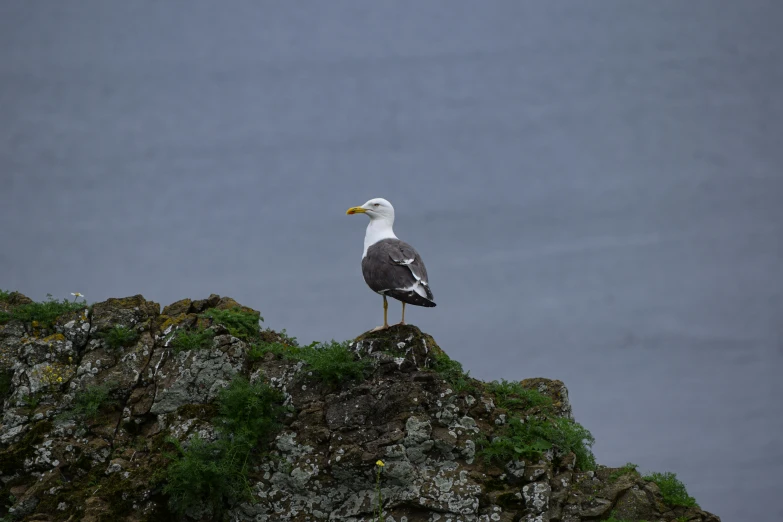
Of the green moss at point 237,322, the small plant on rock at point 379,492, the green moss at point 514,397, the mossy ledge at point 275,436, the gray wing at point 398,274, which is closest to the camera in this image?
the small plant on rock at point 379,492

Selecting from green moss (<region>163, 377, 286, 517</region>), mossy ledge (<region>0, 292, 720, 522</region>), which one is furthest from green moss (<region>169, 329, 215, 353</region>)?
green moss (<region>163, 377, 286, 517</region>)

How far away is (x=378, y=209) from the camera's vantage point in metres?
18.7

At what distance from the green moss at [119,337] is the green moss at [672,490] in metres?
12.4

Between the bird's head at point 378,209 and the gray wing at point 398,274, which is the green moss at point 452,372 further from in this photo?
the bird's head at point 378,209

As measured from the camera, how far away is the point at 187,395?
17625 mm

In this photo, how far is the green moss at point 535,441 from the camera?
A: 51.9ft

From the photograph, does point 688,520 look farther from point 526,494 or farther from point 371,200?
point 371,200

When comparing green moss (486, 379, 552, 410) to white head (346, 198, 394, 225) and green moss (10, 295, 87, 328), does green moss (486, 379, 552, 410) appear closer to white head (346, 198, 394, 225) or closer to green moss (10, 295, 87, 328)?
white head (346, 198, 394, 225)

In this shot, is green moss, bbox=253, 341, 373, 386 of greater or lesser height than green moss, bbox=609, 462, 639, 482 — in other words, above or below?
above

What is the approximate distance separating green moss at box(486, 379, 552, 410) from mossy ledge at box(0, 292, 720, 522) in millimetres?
36

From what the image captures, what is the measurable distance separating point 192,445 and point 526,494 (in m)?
7.02

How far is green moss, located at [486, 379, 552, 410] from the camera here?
17.8 m

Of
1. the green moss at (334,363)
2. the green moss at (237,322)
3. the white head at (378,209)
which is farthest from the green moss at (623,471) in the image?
the green moss at (237,322)

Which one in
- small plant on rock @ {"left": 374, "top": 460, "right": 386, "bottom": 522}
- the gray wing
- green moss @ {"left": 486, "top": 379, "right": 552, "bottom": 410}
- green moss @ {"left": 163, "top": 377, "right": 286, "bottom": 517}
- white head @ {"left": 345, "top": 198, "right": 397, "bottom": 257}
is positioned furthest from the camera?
white head @ {"left": 345, "top": 198, "right": 397, "bottom": 257}
